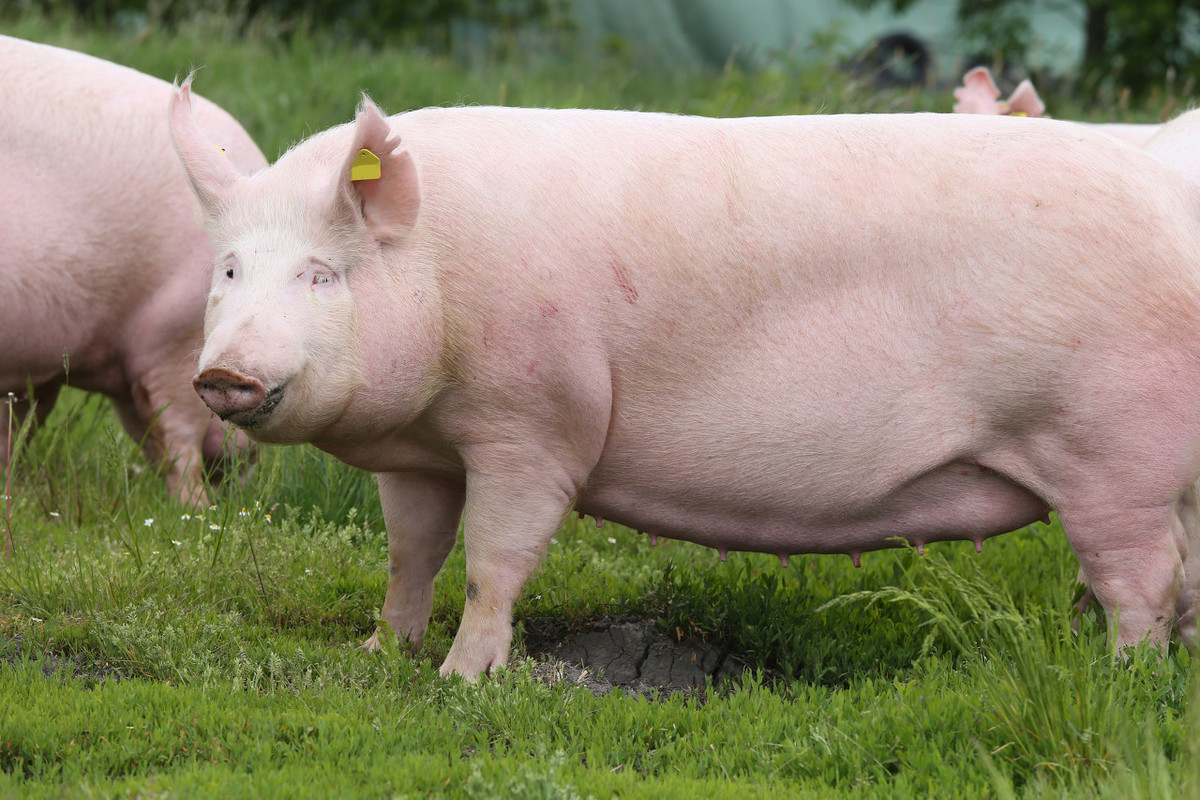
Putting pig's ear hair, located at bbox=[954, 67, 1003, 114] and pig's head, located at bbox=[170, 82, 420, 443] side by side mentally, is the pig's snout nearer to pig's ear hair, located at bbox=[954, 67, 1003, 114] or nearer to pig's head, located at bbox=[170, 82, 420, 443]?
pig's head, located at bbox=[170, 82, 420, 443]

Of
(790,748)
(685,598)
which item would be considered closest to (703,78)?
(685,598)

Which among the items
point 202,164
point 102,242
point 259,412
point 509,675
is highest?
point 202,164

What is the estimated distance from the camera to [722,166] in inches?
144

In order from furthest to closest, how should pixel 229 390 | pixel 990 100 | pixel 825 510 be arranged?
pixel 990 100, pixel 825 510, pixel 229 390

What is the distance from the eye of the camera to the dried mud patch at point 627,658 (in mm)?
3811

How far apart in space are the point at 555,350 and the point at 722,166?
0.72 metres

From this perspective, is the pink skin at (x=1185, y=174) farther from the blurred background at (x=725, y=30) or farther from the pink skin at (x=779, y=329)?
the blurred background at (x=725, y=30)

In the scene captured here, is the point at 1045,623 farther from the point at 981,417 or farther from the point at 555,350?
the point at 555,350

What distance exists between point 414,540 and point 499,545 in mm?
516

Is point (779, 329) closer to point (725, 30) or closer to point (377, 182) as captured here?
point (377, 182)

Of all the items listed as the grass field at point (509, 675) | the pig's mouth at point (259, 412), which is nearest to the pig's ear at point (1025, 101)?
the grass field at point (509, 675)

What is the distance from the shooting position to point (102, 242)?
4906 millimetres

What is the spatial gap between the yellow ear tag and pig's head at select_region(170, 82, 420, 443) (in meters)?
0.01

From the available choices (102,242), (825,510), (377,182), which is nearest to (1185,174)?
(825,510)
